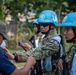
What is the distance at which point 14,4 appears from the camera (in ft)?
54.4

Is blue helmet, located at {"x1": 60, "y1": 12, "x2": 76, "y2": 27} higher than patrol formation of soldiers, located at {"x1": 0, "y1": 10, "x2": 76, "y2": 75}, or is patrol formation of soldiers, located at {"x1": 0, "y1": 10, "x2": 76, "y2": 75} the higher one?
blue helmet, located at {"x1": 60, "y1": 12, "x2": 76, "y2": 27}

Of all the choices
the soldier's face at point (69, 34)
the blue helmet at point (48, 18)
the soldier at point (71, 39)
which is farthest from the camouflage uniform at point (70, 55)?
the blue helmet at point (48, 18)

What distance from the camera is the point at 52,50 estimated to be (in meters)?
3.83

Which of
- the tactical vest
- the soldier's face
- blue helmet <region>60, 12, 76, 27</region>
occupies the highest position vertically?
blue helmet <region>60, 12, 76, 27</region>

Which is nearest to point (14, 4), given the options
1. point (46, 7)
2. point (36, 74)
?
point (46, 7)

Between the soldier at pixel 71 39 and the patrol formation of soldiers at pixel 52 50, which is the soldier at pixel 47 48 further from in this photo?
the soldier at pixel 71 39

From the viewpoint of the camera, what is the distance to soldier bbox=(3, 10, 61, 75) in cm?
382

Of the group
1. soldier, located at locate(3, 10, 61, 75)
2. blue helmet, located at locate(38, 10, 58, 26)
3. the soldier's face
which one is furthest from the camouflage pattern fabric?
blue helmet, located at locate(38, 10, 58, 26)

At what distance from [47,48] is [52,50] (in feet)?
0.22

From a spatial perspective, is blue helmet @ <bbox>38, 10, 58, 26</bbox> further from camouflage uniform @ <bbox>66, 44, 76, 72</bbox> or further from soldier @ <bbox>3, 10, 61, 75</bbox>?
camouflage uniform @ <bbox>66, 44, 76, 72</bbox>

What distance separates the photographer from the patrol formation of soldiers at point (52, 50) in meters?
3.50

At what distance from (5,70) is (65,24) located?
3.35 ft

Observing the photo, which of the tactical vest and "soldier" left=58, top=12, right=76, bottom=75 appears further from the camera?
the tactical vest

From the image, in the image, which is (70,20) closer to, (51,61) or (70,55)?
(70,55)
